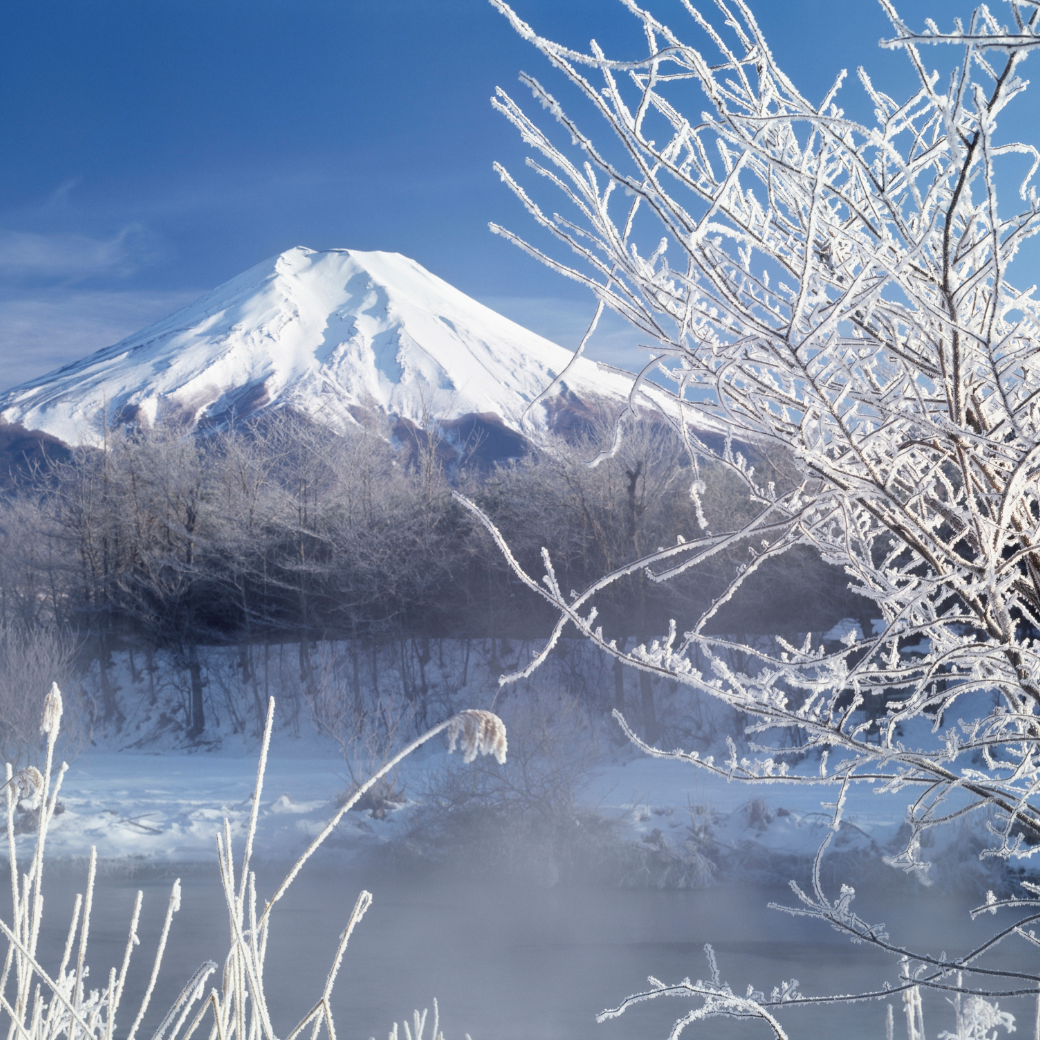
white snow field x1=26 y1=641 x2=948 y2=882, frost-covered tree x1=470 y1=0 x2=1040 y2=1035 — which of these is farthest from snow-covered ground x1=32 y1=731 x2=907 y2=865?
frost-covered tree x1=470 y1=0 x2=1040 y2=1035

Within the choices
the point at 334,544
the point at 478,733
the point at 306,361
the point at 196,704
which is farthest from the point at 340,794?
the point at 306,361

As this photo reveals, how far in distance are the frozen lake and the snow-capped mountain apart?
38.7m

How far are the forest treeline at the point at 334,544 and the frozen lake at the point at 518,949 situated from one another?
Result: 20.4 feet

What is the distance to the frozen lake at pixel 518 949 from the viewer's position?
930cm

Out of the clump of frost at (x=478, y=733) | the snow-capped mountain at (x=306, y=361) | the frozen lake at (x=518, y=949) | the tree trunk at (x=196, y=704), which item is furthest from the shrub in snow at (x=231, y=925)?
the snow-capped mountain at (x=306, y=361)

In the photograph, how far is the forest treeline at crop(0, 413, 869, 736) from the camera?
56.4ft

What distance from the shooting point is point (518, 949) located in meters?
10.6

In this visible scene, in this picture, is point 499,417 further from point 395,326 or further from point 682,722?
point 682,722

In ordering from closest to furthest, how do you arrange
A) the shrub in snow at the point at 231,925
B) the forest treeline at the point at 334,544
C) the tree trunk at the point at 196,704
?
the shrub in snow at the point at 231,925
the forest treeline at the point at 334,544
the tree trunk at the point at 196,704

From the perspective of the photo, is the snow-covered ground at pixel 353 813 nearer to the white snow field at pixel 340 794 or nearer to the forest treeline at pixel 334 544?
the white snow field at pixel 340 794

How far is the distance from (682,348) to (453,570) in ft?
57.8

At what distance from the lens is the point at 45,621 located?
1938 cm

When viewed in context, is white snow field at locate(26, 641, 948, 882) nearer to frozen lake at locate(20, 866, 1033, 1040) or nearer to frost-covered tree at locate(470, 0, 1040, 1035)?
frozen lake at locate(20, 866, 1033, 1040)

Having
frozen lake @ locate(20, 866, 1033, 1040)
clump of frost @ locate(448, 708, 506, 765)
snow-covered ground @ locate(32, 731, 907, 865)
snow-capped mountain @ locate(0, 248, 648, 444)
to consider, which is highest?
snow-capped mountain @ locate(0, 248, 648, 444)
